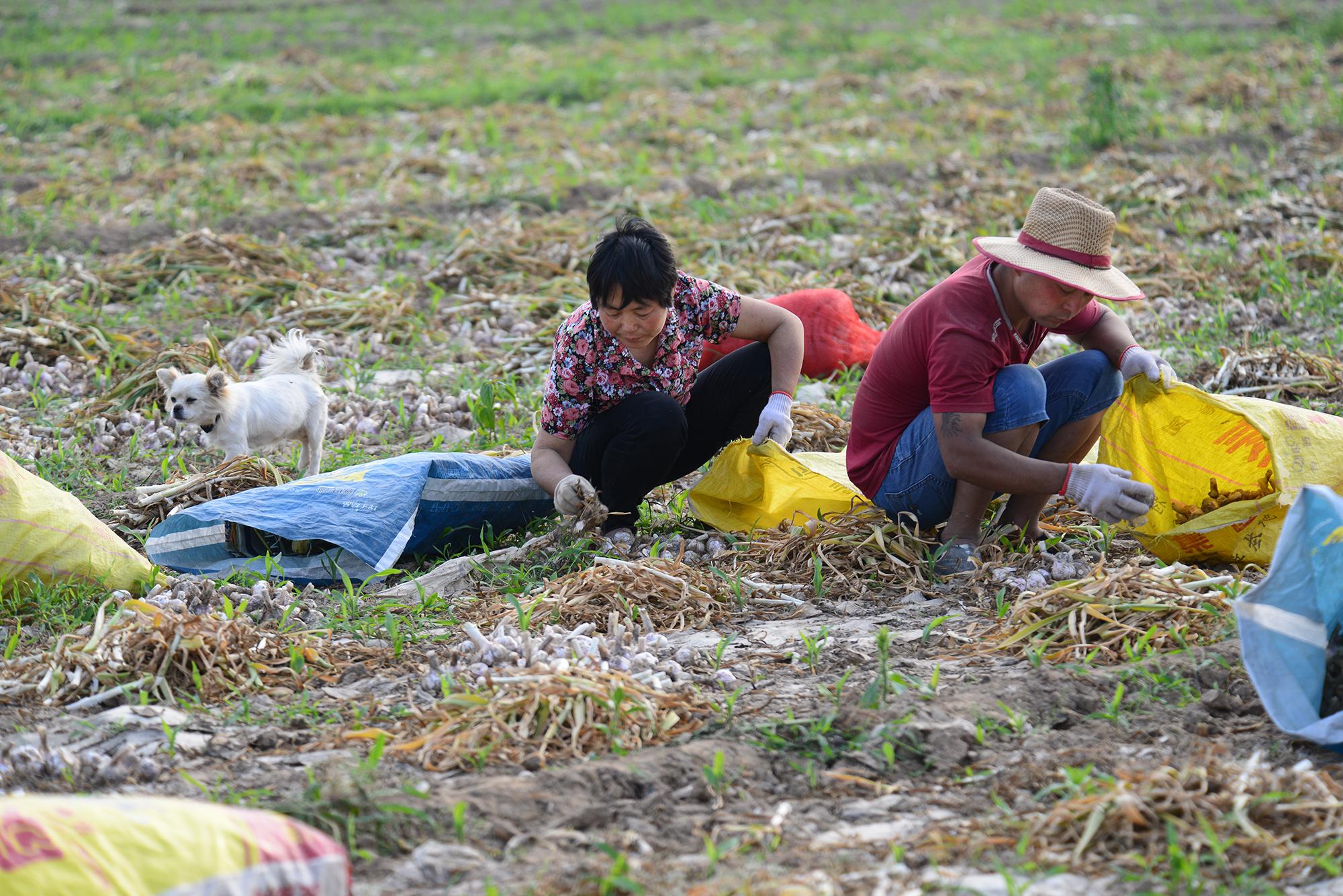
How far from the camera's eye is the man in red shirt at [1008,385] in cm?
306

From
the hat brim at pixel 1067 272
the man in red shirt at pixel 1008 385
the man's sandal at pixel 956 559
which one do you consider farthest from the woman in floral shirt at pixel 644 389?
the hat brim at pixel 1067 272

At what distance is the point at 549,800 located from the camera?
214 centimetres

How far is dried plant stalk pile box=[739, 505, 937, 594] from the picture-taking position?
11.0 feet

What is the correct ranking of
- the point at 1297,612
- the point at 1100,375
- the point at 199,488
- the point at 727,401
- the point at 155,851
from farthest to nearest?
the point at 199,488 < the point at 727,401 < the point at 1100,375 < the point at 1297,612 < the point at 155,851

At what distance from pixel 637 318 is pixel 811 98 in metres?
8.05

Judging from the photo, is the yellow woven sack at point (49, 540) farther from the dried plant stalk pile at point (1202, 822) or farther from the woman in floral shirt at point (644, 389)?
the dried plant stalk pile at point (1202, 822)

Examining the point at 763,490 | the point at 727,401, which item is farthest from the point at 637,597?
the point at 727,401

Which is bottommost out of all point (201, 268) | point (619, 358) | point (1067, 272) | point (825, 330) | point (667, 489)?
point (667, 489)

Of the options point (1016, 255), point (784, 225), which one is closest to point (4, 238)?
point (784, 225)

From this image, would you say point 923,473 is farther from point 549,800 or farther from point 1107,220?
point 549,800

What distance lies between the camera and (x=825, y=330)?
512 cm

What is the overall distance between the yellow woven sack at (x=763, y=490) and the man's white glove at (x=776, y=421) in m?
0.04

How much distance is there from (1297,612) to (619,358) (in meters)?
1.87

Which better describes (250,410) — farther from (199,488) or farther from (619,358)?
(619,358)
